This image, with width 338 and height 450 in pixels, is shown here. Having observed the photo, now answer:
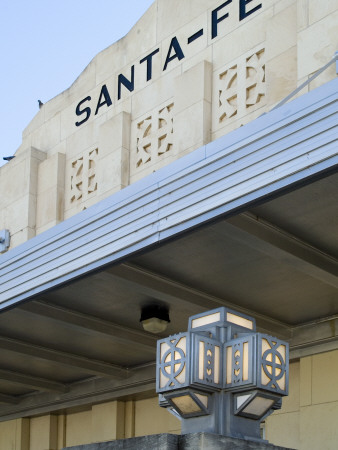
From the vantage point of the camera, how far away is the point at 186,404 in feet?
21.0

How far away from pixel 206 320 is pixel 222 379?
640 mm

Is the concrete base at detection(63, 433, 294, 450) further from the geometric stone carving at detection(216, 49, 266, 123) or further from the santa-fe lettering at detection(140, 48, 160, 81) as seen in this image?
the santa-fe lettering at detection(140, 48, 160, 81)

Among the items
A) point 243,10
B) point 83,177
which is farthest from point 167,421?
point 243,10

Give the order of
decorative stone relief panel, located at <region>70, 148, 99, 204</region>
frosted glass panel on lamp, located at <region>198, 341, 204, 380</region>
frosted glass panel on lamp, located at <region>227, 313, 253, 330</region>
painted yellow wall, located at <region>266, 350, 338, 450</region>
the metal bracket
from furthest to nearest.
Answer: the metal bracket → decorative stone relief panel, located at <region>70, 148, 99, 204</region> → painted yellow wall, located at <region>266, 350, 338, 450</region> → frosted glass panel on lamp, located at <region>227, 313, 253, 330</region> → frosted glass panel on lamp, located at <region>198, 341, 204, 380</region>

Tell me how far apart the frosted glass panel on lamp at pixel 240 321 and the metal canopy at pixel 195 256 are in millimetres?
1962

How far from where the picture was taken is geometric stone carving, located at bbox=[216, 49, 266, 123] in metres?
12.6

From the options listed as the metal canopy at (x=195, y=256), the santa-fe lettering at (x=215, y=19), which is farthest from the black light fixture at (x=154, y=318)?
the santa-fe lettering at (x=215, y=19)

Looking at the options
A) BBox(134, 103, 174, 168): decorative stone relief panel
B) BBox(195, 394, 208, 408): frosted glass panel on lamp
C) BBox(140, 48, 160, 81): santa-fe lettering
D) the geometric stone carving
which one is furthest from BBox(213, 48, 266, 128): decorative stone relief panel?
BBox(195, 394, 208, 408): frosted glass panel on lamp

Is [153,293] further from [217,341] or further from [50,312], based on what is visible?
[217,341]

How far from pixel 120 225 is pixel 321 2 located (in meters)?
3.96

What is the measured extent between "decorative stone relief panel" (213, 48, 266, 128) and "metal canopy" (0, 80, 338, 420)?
99.9 inches

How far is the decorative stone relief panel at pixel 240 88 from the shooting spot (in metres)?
12.6

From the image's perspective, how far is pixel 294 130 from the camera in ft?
28.1

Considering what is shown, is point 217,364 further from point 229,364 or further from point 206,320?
point 206,320
